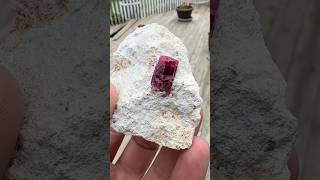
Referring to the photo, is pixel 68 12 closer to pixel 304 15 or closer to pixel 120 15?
pixel 120 15

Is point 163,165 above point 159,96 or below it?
below

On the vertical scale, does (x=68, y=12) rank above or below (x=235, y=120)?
above

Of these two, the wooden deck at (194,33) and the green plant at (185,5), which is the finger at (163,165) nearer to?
the wooden deck at (194,33)

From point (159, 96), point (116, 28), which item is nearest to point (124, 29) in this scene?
point (116, 28)

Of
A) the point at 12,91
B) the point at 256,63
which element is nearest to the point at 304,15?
the point at 256,63

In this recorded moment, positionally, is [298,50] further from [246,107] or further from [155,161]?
[155,161]

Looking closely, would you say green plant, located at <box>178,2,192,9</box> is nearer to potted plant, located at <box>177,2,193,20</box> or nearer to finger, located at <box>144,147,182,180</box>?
potted plant, located at <box>177,2,193,20</box>

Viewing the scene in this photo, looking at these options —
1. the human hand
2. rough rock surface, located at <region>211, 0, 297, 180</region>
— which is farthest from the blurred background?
the human hand
